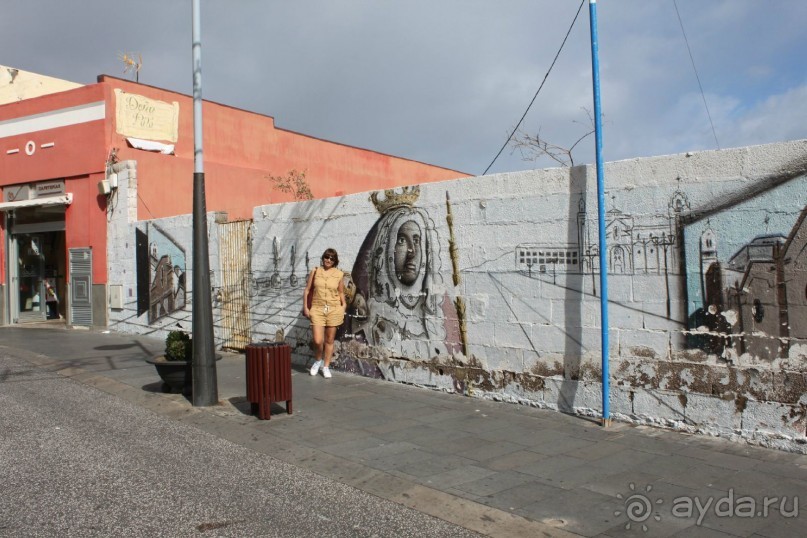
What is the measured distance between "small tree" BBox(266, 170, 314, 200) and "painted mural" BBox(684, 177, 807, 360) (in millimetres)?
16471

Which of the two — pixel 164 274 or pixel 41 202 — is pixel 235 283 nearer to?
pixel 164 274

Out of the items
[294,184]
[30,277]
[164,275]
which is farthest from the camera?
[294,184]

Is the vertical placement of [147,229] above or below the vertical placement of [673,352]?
above

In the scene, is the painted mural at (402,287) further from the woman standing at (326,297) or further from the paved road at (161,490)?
the paved road at (161,490)

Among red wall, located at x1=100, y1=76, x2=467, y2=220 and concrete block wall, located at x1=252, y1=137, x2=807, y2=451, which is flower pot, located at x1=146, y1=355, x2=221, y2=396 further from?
red wall, located at x1=100, y1=76, x2=467, y2=220

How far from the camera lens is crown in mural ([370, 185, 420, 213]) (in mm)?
→ 8812

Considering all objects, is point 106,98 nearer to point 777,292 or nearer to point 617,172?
point 617,172

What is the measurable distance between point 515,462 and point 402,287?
12.3 feet

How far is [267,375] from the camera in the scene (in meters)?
7.18

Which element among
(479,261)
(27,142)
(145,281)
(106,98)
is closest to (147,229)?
(145,281)

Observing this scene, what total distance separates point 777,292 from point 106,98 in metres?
15.9

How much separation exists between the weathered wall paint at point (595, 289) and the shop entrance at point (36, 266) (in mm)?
12597

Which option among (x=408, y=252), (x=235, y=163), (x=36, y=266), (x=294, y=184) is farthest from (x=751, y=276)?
(x=36, y=266)

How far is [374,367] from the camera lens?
9430mm
